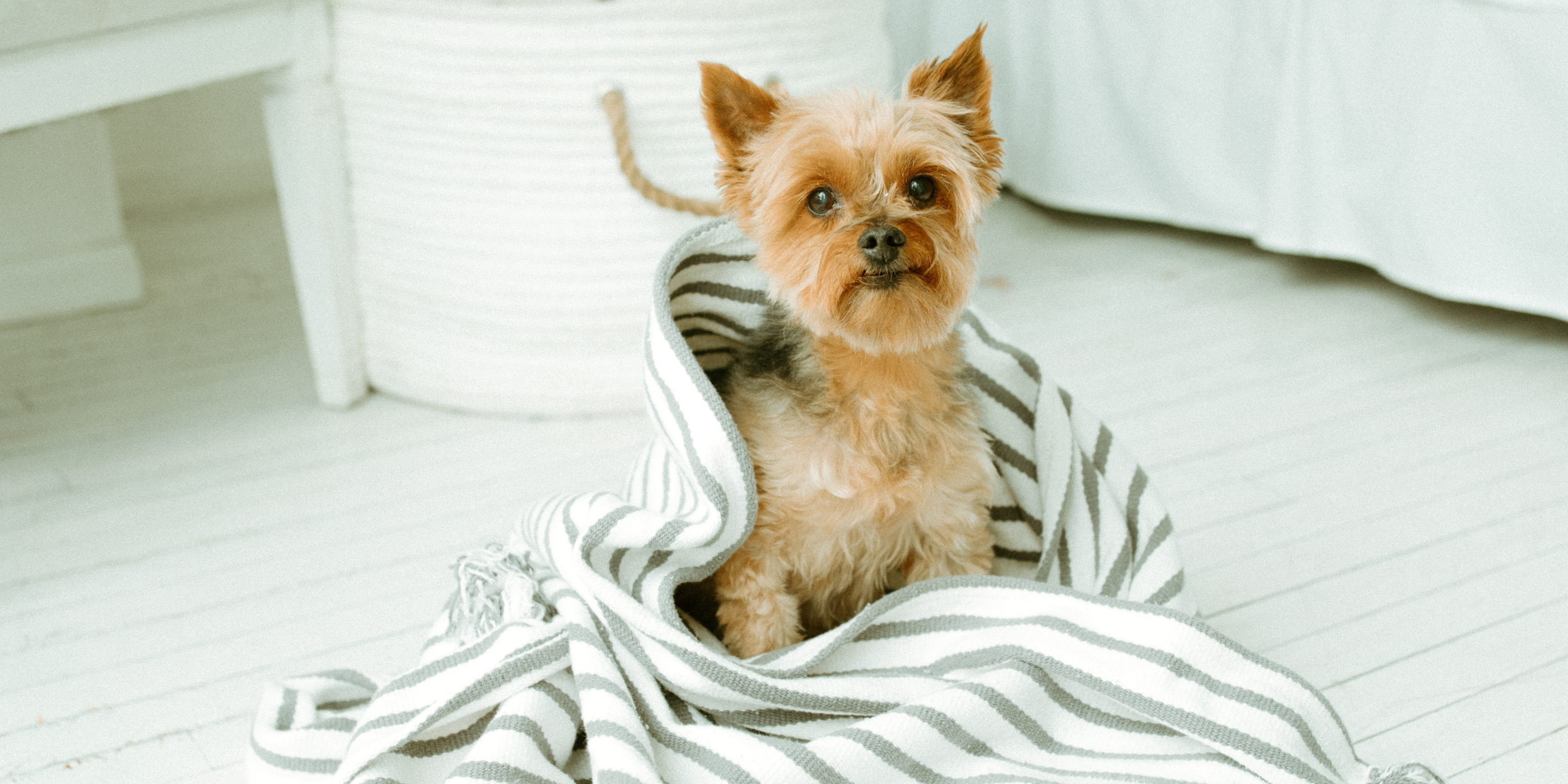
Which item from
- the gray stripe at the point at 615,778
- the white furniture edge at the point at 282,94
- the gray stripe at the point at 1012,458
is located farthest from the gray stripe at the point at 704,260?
the white furniture edge at the point at 282,94

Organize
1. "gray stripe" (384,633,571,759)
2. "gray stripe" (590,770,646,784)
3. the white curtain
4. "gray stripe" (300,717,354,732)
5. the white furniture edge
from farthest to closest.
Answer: the white curtain, the white furniture edge, "gray stripe" (300,717,354,732), "gray stripe" (384,633,571,759), "gray stripe" (590,770,646,784)

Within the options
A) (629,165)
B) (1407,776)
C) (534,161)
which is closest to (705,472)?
(1407,776)

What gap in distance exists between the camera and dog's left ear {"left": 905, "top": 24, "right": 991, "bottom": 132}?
4.04ft

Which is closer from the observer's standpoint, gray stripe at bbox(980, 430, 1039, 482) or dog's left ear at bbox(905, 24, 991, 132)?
dog's left ear at bbox(905, 24, 991, 132)

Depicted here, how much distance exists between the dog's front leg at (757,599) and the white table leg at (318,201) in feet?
3.56

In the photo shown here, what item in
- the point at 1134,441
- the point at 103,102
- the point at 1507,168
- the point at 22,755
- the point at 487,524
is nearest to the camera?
the point at 22,755

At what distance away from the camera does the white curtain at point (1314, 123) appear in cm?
213

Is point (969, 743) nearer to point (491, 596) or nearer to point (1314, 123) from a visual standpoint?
point (491, 596)

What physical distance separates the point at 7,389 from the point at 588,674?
160cm

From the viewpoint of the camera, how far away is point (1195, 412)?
2045 millimetres

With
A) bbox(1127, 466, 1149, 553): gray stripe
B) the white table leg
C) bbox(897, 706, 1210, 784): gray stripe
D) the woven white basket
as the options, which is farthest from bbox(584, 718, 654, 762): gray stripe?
the white table leg

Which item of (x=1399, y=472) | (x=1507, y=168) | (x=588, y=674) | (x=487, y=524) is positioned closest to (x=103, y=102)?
(x=487, y=524)

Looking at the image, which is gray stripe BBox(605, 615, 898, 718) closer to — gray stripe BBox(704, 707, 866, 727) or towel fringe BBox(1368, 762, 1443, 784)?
gray stripe BBox(704, 707, 866, 727)

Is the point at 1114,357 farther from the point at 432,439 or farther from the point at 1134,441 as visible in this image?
the point at 432,439
